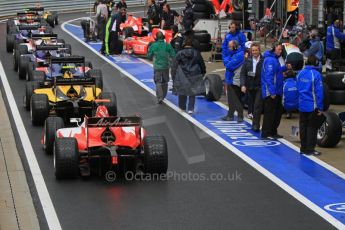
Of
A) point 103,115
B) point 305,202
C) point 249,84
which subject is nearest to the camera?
point 305,202

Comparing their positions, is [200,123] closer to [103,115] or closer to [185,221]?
[103,115]

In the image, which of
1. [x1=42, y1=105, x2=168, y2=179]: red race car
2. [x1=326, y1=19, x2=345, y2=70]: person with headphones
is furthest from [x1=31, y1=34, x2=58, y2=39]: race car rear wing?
[x1=42, y1=105, x2=168, y2=179]: red race car

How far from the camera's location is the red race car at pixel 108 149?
43.4ft

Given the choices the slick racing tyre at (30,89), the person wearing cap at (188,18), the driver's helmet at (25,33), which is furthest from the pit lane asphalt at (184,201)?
Answer: the person wearing cap at (188,18)

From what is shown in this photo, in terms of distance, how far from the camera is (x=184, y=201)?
12.4 meters

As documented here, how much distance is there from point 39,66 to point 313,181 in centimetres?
1141

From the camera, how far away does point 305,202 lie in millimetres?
12312

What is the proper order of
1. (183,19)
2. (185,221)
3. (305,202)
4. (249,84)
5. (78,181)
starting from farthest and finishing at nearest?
(183,19) < (249,84) < (78,181) < (305,202) < (185,221)

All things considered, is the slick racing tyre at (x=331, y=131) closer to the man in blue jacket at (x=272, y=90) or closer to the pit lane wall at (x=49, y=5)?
the man in blue jacket at (x=272, y=90)

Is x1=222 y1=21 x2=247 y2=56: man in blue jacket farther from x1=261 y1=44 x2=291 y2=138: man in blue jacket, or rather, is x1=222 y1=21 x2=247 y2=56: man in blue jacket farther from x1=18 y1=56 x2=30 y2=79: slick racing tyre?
x1=18 y1=56 x2=30 y2=79: slick racing tyre

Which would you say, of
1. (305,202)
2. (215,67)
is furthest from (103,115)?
(215,67)

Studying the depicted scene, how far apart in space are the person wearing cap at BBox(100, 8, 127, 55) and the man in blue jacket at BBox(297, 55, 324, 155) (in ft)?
51.0

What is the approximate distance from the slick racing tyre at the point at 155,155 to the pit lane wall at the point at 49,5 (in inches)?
1412

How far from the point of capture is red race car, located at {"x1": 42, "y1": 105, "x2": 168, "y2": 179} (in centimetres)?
1322
